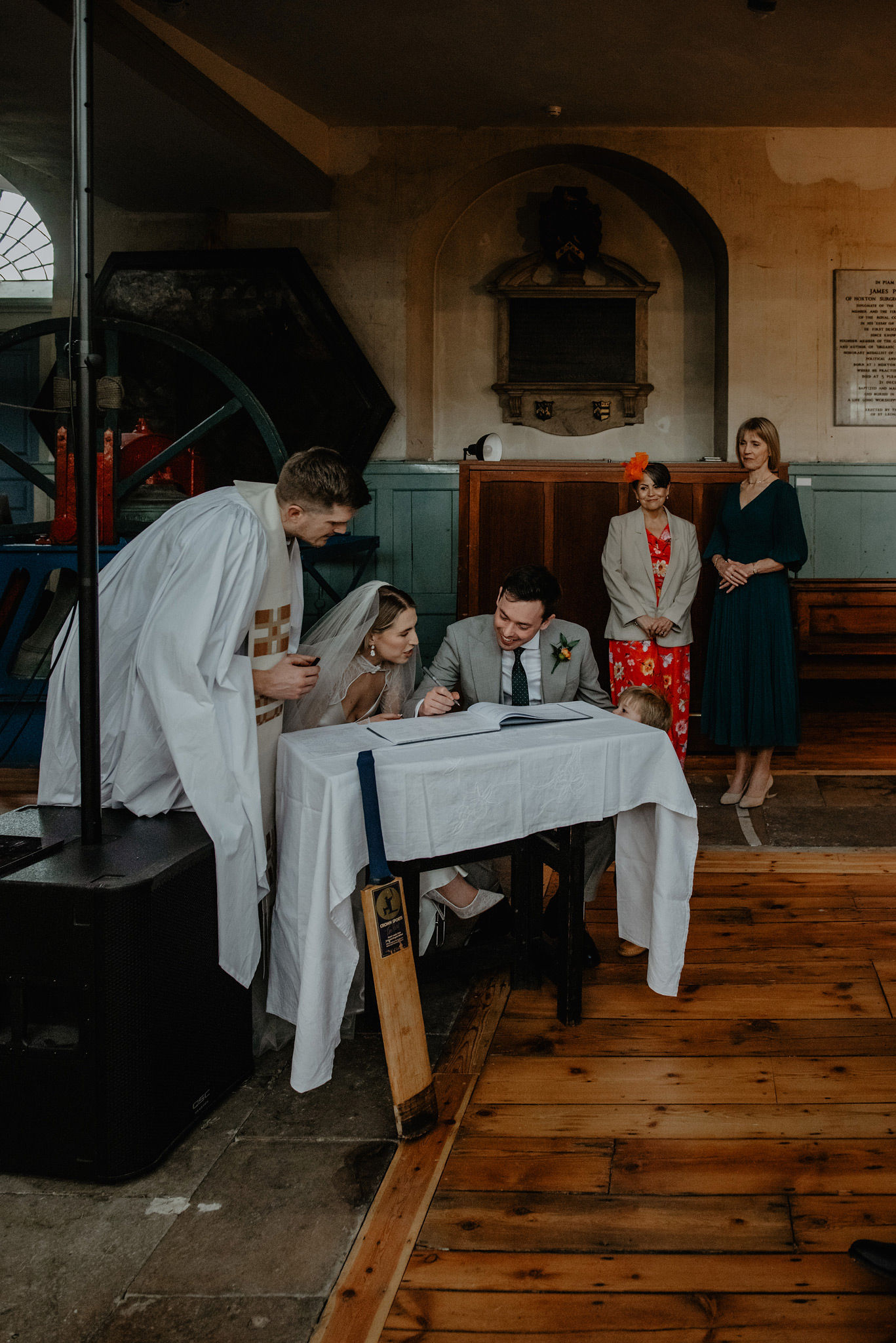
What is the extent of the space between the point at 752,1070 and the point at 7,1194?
1620mm

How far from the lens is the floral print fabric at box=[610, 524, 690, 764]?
4555 mm

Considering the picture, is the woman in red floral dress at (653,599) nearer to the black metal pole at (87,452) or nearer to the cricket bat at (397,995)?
the cricket bat at (397,995)

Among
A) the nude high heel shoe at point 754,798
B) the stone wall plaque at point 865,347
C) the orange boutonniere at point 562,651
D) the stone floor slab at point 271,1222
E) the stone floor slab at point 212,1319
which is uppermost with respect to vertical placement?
the stone wall plaque at point 865,347

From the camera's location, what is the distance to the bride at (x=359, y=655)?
310cm

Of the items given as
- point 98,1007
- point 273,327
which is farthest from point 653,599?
point 273,327

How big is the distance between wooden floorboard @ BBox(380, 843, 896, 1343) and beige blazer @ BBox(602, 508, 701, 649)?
66.6 inches

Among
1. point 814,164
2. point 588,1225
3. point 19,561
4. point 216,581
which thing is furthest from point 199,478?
point 588,1225

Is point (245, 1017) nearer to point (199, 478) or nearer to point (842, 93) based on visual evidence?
point (199, 478)

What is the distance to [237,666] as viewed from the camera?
2400 mm

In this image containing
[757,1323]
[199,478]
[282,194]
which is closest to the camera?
[757,1323]

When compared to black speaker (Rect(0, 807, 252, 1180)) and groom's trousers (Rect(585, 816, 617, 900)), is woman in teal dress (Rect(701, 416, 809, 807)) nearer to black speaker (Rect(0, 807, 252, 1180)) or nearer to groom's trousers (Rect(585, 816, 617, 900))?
groom's trousers (Rect(585, 816, 617, 900))

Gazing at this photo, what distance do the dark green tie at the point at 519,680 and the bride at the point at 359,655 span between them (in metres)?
0.37

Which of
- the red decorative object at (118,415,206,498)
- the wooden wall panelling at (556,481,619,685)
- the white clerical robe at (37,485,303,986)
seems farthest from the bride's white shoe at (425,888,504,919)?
the red decorative object at (118,415,206,498)

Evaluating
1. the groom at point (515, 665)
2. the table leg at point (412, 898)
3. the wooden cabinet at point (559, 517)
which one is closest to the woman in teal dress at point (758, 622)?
the wooden cabinet at point (559, 517)
